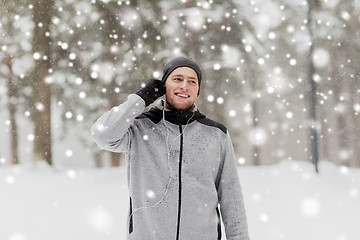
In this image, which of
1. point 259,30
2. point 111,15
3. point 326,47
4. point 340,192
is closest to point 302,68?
point 326,47

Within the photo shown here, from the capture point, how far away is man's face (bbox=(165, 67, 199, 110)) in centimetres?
171

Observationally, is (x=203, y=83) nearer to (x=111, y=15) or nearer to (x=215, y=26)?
(x=215, y=26)

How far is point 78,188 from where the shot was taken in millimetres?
4652

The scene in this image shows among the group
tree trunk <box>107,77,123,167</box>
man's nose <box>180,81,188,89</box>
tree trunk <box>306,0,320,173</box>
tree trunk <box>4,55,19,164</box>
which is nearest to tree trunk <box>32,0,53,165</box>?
tree trunk <box>4,55,19,164</box>

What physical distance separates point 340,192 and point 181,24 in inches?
138

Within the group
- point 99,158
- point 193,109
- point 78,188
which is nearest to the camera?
point 193,109

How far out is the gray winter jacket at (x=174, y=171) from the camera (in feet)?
5.13

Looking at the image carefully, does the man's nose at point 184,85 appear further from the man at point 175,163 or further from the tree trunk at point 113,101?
the tree trunk at point 113,101

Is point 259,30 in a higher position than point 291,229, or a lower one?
higher

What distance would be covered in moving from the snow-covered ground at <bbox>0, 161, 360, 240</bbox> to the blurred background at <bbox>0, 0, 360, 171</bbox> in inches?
8.7

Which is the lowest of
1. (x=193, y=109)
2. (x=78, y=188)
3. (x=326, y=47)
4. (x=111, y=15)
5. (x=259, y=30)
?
(x=78, y=188)

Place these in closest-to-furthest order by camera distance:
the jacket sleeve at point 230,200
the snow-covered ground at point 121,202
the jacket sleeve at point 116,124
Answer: the jacket sleeve at point 116,124, the jacket sleeve at point 230,200, the snow-covered ground at point 121,202

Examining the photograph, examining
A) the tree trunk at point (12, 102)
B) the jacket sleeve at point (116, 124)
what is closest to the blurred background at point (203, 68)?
the tree trunk at point (12, 102)

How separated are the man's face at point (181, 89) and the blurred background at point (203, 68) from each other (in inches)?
128
